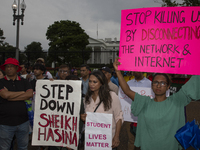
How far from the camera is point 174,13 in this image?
211 cm

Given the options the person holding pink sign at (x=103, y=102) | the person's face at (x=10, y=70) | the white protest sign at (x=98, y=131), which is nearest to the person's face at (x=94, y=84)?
the person holding pink sign at (x=103, y=102)

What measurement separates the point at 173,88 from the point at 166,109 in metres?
1.98

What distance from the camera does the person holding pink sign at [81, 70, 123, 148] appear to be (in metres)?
2.33

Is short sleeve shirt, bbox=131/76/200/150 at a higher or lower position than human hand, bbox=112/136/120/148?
higher

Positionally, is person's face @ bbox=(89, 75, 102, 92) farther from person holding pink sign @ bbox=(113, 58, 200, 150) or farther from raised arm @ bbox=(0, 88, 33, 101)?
raised arm @ bbox=(0, 88, 33, 101)

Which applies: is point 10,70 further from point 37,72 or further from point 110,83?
point 110,83

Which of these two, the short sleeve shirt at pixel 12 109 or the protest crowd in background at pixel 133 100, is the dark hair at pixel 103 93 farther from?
the short sleeve shirt at pixel 12 109

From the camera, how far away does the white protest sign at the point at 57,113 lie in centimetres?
244

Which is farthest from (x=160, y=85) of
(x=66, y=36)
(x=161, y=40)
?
(x=66, y=36)

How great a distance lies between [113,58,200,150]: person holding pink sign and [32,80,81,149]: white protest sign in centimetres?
91

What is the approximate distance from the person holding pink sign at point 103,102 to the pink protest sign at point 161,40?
42 centimetres

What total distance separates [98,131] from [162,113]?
0.88 meters

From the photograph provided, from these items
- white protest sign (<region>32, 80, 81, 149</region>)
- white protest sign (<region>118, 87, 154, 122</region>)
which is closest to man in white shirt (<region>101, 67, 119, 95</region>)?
white protest sign (<region>118, 87, 154, 122</region>)

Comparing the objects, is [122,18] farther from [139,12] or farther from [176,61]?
[176,61]
